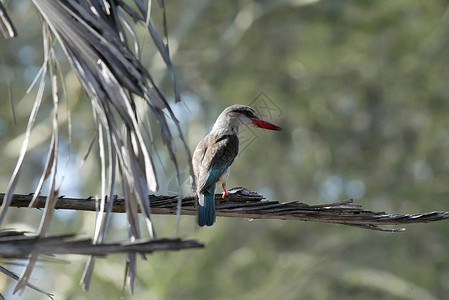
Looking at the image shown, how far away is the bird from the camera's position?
14.8 ft

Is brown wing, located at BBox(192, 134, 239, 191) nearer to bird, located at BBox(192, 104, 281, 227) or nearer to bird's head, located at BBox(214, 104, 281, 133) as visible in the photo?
bird, located at BBox(192, 104, 281, 227)

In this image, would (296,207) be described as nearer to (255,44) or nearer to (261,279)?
(261,279)

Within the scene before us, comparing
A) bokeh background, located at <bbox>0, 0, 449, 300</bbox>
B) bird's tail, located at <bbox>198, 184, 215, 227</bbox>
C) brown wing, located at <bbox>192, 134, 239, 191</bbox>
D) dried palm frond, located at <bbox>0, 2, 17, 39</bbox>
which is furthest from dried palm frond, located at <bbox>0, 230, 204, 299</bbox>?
bokeh background, located at <bbox>0, 0, 449, 300</bbox>

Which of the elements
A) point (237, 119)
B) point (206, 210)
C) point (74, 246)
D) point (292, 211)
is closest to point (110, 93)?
point (74, 246)

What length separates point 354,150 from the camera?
1733 centimetres

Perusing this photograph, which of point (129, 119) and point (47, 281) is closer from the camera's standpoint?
point (129, 119)

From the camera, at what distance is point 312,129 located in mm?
17766

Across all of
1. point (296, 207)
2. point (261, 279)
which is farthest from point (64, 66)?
point (296, 207)

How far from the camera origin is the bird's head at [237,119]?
251 inches

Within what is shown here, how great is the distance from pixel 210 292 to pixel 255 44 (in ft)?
20.8

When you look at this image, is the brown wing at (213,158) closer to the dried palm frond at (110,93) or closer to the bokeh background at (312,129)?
the dried palm frond at (110,93)

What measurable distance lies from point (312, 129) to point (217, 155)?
12.4 m

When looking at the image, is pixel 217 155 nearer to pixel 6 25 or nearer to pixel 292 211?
pixel 292 211

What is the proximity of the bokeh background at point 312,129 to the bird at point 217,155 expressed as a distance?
6.81 meters
